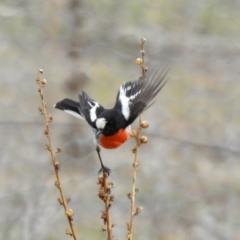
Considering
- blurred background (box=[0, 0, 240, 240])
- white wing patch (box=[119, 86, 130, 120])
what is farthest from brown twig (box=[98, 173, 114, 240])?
blurred background (box=[0, 0, 240, 240])

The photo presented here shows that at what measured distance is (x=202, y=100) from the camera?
2.41 m

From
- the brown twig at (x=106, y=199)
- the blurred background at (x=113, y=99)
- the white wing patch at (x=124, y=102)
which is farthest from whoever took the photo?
the blurred background at (x=113, y=99)

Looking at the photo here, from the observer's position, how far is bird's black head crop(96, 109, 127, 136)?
128 cm

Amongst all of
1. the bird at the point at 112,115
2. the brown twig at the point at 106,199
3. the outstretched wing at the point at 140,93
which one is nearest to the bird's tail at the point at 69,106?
the bird at the point at 112,115

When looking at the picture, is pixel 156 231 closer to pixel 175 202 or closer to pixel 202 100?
pixel 175 202

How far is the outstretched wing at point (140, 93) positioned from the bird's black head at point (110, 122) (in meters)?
0.02

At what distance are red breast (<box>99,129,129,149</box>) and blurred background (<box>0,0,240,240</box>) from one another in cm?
94

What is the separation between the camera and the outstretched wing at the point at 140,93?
1.13m

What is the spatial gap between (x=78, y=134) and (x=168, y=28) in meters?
0.47

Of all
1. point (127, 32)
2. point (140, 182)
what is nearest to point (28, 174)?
point (140, 182)

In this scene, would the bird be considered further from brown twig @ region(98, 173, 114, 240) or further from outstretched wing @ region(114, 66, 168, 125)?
brown twig @ region(98, 173, 114, 240)

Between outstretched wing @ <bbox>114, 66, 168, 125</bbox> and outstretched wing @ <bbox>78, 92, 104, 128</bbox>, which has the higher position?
outstretched wing @ <bbox>78, 92, 104, 128</bbox>

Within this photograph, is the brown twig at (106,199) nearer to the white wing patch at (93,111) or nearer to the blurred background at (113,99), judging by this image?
the white wing patch at (93,111)

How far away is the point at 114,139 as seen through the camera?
130cm
